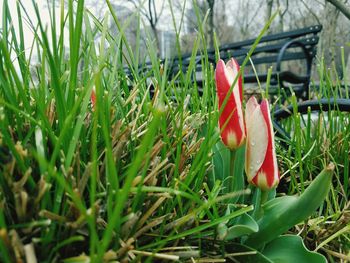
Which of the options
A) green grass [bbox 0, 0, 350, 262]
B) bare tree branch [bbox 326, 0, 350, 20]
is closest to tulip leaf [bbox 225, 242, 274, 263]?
green grass [bbox 0, 0, 350, 262]

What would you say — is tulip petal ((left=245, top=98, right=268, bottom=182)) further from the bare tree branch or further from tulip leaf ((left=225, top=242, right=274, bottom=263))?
the bare tree branch

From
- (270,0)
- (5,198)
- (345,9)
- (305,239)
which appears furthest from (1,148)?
(270,0)

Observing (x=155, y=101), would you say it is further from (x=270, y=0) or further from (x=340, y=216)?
(x=270, y=0)

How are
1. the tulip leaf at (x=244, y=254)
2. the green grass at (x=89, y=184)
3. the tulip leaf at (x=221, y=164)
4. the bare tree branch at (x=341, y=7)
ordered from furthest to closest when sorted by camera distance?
the bare tree branch at (x=341, y=7) < the tulip leaf at (x=221, y=164) < the tulip leaf at (x=244, y=254) < the green grass at (x=89, y=184)

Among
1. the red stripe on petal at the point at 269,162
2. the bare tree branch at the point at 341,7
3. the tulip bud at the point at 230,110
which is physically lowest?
the red stripe on petal at the point at 269,162

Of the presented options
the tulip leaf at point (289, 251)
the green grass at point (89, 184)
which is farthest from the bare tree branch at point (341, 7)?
the tulip leaf at point (289, 251)

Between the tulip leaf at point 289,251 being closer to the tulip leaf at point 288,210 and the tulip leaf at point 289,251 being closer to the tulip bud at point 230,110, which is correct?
the tulip leaf at point 288,210

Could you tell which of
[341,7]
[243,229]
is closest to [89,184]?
[243,229]
